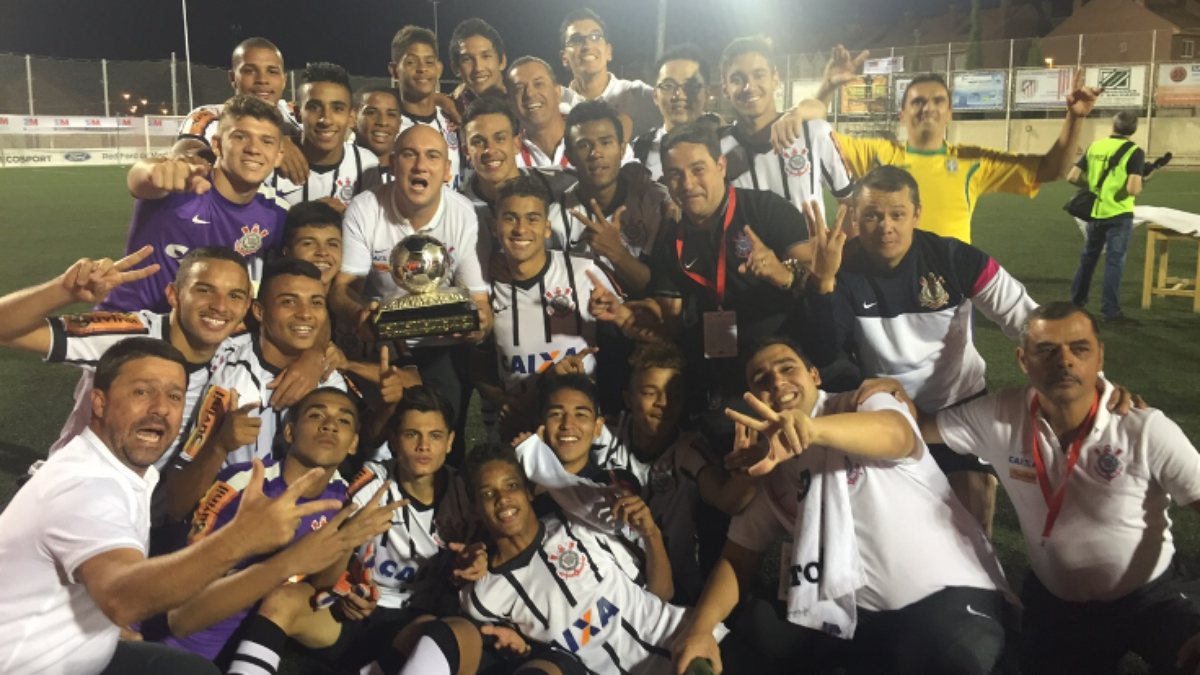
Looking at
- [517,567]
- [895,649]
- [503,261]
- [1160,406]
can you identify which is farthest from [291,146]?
[1160,406]

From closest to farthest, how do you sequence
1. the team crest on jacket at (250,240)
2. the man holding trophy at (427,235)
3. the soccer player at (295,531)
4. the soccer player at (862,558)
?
the soccer player at (295,531)
the soccer player at (862,558)
the man holding trophy at (427,235)
the team crest on jacket at (250,240)

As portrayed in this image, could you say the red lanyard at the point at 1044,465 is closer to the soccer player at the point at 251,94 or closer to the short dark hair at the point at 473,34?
the soccer player at the point at 251,94

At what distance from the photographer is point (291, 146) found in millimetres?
4527

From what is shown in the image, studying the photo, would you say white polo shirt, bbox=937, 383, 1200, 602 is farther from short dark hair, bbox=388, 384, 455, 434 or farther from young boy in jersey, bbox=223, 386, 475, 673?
short dark hair, bbox=388, 384, 455, 434

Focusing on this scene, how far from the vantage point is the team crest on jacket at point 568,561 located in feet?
10.3

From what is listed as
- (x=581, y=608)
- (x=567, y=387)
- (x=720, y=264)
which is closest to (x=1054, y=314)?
(x=720, y=264)

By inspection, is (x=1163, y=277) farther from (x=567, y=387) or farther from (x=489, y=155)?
(x=567, y=387)

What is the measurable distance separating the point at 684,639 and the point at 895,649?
0.67 m

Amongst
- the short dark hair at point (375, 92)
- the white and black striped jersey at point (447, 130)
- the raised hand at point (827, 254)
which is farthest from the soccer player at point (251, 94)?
the raised hand at point (827, 254)

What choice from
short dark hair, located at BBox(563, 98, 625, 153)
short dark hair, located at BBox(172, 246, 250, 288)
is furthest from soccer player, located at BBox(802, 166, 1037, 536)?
short dark hair, located at BBox(172, 246, 250, 288)

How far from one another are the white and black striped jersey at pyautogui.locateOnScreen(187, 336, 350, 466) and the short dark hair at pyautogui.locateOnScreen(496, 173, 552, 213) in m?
1.13

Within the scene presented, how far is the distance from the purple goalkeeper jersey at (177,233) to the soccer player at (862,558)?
250 centimetres

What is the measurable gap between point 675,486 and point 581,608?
740mm

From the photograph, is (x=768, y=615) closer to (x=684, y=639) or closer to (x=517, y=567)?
(x=684, y=639)
